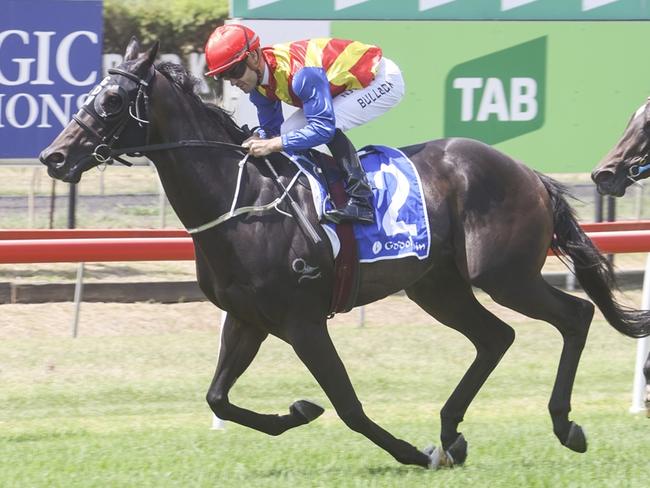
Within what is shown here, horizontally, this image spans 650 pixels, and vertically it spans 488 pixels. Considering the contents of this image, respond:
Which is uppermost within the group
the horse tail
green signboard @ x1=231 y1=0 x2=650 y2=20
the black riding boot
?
green signboard @ x1=231 y1=0 x2=650 y2=20

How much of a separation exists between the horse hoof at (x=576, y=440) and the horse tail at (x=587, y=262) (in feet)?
2.72

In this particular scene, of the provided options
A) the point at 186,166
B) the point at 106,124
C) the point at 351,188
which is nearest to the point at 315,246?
the point at 351,188

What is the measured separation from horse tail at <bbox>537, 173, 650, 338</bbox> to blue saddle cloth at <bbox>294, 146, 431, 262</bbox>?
767mm

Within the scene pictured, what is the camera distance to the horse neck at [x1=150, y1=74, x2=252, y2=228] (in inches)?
221

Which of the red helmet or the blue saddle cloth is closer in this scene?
the red helmet

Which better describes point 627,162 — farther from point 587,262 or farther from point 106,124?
point 106,124

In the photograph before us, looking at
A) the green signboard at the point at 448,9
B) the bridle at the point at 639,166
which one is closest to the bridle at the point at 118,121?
the bridle at the point at 639,166

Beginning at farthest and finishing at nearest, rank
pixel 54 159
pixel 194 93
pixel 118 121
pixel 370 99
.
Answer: pixel 370 99 < pixel 194 93 < pixel 118 121 < pixel 54 159

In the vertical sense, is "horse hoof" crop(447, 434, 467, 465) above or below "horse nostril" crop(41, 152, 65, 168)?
below

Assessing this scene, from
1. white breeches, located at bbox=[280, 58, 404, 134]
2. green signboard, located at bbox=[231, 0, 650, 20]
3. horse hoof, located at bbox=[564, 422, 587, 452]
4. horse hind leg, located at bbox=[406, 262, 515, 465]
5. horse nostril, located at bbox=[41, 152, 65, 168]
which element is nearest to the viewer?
horse nostril, located at bbox=[41, 152, 65, 168]

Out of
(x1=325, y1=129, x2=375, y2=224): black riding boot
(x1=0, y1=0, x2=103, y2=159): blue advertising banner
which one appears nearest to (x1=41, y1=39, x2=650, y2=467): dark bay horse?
(x1=325, y1=129, x2=375, y2=224): black riding boot

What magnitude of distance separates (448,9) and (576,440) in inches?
259

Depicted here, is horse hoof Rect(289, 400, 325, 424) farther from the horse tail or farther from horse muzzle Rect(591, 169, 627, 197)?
horse muzzle Rect(591, 169, 627, 197)

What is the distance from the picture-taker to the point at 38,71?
1096cm
